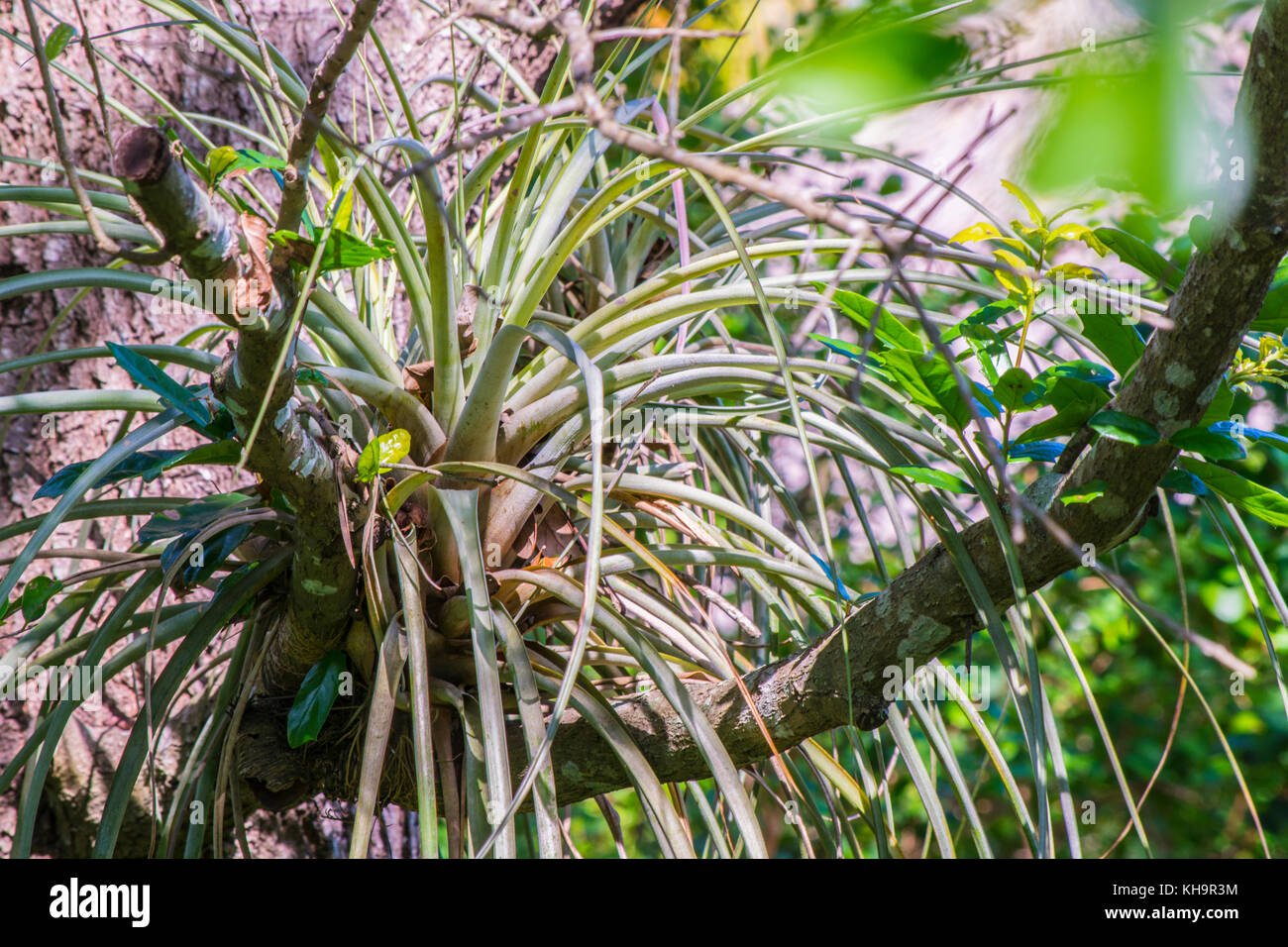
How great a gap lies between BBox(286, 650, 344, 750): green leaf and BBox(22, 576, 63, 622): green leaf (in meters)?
0.19

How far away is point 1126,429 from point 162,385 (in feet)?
1.68

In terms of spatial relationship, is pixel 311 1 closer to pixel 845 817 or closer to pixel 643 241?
pixel 643 241

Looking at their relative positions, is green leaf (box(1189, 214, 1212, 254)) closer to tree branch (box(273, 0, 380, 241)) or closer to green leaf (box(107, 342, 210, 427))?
tree branch (box(273, 0, 380, 241))

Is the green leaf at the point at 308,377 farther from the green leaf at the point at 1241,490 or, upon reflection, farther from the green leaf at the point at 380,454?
the green leaf at the point at 1241,490

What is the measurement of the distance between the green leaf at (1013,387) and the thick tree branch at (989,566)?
1.7 inches

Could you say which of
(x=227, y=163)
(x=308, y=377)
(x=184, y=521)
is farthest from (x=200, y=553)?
(x=227, y=163)

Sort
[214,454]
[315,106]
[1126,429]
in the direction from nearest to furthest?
[315,106] < [1126,429] < [214,454]

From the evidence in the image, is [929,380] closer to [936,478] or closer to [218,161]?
[936,478]

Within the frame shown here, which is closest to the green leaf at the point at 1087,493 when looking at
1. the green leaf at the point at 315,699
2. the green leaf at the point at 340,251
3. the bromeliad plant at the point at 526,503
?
the bromeliad plant at the point at 526,503

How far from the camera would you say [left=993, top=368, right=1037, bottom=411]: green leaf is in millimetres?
470

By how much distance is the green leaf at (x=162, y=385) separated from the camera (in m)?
0.50

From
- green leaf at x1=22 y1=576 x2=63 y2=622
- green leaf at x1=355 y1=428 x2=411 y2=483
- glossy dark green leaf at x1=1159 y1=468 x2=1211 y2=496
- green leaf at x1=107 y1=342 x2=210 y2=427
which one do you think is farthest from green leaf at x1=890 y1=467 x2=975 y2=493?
green leaf at x1=22 y1=576 x2=63 y2=622

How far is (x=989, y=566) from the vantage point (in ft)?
1.63

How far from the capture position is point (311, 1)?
1.04 metres
